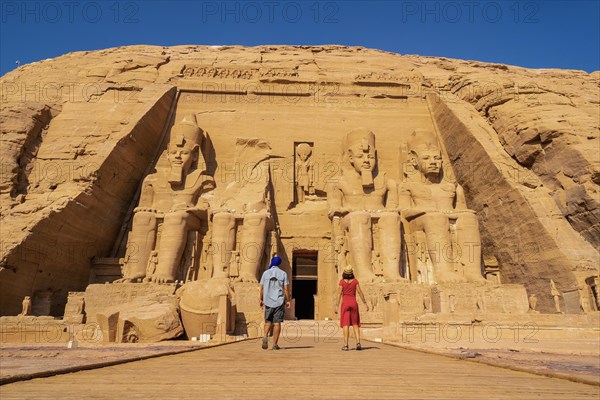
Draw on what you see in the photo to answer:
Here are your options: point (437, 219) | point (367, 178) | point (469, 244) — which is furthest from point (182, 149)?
point (469, 244)

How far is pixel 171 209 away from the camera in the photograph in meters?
11.3

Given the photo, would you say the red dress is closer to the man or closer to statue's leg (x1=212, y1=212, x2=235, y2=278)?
the man

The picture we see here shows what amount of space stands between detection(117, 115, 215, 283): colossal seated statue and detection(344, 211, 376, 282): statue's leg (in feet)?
11.2

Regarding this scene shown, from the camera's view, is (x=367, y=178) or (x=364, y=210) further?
(x=367, y=178)

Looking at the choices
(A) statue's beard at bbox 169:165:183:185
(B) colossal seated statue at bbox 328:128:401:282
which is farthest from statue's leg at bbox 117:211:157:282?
(B) colossal seated statue at bbox 328:128:401:282

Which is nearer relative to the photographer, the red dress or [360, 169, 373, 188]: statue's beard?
the red dress

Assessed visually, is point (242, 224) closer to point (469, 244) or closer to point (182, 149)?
point (182, 149)

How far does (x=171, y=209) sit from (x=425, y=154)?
622 centimetres

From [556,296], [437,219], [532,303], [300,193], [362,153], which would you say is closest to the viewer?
[556,296]

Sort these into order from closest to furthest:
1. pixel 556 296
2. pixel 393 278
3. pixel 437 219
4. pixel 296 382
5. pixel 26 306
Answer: pixel 296 382 → pixel 26 306 → pixel 556 296 → pixel 393 278 → pixel 437 219

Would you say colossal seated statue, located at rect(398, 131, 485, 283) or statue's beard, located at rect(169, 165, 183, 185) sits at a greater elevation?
statue's beard, located at rect(169, 165, 183, 185)

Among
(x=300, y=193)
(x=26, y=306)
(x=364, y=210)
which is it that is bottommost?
(x=26, y=306)

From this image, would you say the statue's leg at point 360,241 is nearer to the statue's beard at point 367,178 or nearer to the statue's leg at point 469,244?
the statue's beard at point 367,178

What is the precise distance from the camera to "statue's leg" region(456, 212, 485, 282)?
10.4 meters
